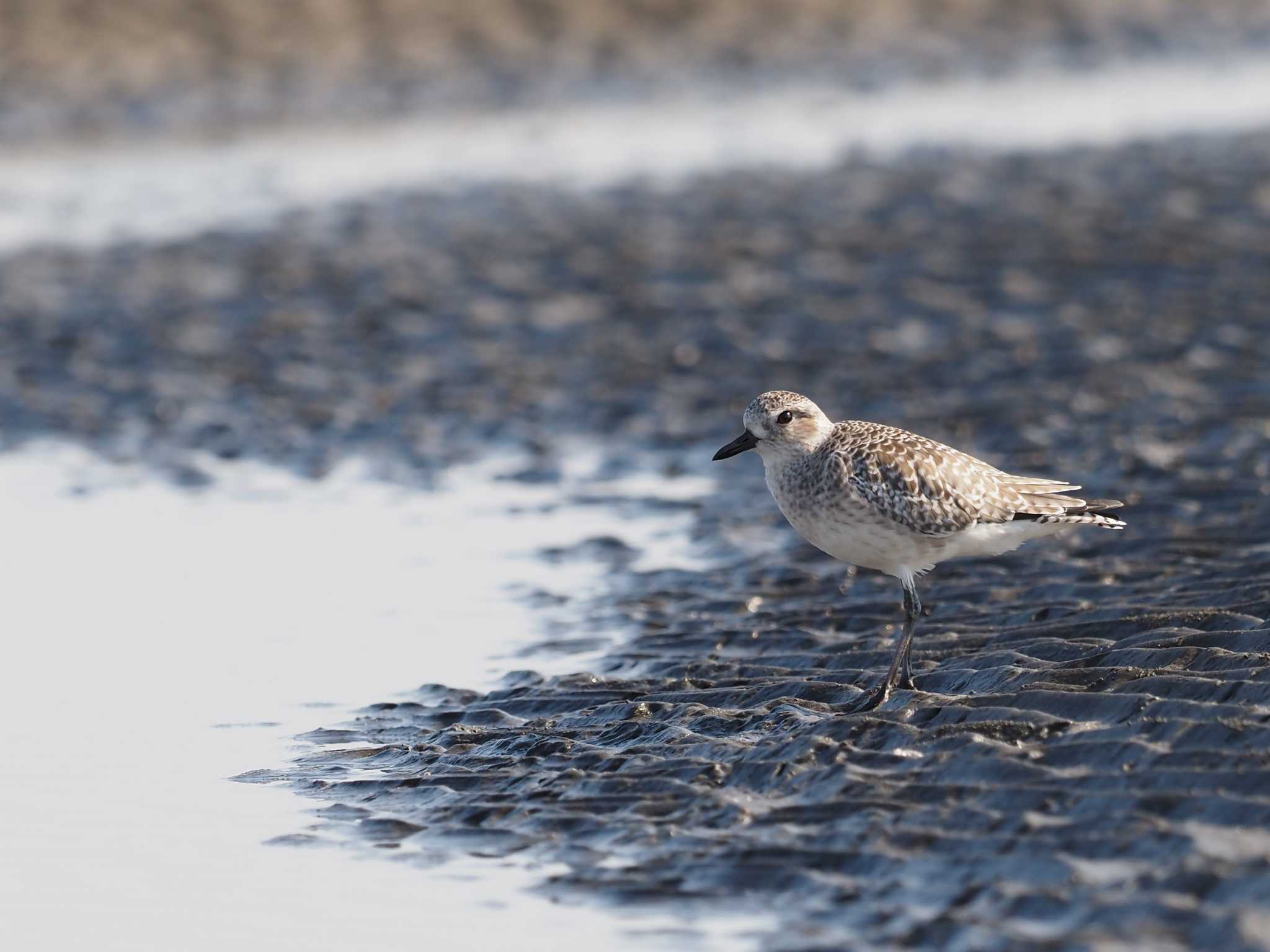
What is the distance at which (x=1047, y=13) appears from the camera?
3256 centimetres

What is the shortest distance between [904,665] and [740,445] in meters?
1.59

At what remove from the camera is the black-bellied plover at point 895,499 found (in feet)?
31.1

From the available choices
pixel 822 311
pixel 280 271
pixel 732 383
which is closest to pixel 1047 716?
pixel 732 383

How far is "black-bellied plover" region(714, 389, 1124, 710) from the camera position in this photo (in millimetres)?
9492

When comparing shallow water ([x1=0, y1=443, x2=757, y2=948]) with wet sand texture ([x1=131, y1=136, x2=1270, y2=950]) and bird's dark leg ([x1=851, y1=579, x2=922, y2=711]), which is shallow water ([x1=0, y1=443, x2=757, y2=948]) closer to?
wet sand texture ([x1=131, y1=136, x2=1270, y2=950])

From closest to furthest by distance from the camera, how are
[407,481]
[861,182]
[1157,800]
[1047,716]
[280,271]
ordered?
[1157,800] < [1047,716] < [407,481] < [280,271] < [861,182]

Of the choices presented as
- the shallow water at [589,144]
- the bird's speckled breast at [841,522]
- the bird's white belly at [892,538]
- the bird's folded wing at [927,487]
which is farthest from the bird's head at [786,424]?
the shallow water at [589,144]

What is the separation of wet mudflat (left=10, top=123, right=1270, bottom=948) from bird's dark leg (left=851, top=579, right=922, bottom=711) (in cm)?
19

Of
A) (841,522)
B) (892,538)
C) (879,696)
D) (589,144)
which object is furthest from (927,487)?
(589,144)

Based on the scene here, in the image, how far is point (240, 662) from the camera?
36.9 feet

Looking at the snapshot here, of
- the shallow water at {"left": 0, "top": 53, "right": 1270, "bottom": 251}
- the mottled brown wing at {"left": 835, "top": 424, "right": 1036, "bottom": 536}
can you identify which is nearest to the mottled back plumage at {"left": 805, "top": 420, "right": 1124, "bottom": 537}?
the mottled brown wing at {"left": 835, "top": 424, "right": 1036, "bottom": 536}

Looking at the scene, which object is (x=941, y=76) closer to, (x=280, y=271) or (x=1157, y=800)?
(x=280, y=271)

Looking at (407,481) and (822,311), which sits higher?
(822,311)

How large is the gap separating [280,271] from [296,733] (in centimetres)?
1173
